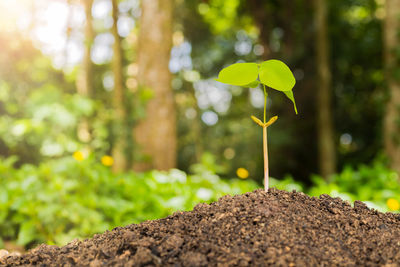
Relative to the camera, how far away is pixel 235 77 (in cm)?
164

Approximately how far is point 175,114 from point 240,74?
3723 mm

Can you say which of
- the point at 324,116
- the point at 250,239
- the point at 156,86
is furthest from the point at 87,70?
the point at 250,239

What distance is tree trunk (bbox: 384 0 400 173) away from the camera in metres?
6.03

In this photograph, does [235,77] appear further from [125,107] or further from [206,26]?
[206,26]

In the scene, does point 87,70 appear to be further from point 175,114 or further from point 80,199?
point 80,199

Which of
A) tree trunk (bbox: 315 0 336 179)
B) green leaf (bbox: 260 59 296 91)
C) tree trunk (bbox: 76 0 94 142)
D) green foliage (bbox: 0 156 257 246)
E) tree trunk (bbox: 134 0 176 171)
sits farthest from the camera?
tree trunk (bbox: 315 0 336 179)

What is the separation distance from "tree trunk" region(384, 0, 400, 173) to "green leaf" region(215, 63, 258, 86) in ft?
17.1

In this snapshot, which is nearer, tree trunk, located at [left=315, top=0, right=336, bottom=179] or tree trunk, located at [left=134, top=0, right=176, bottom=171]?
tree trunk, located at [left=134, top=0, right=176, bottom=171]

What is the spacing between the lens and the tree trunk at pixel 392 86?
6027mm

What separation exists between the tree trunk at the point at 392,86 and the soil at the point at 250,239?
192 inches

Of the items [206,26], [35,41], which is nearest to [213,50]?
[206,26]

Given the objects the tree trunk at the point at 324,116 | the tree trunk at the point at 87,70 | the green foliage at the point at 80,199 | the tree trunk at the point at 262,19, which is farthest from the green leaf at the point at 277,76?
the tree trunk at the point at 262,19

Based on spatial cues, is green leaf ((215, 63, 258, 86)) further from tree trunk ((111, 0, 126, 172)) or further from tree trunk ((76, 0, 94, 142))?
tree trunk ((76, 0, 94, 142))

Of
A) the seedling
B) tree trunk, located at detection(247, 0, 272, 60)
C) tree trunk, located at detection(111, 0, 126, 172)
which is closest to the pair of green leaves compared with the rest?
the seedling
